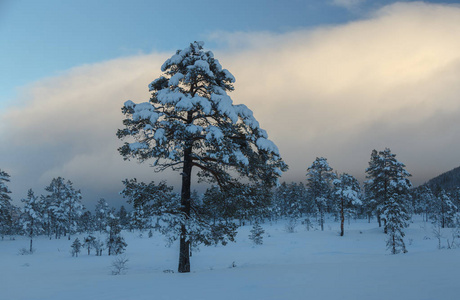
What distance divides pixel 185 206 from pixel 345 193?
103ft

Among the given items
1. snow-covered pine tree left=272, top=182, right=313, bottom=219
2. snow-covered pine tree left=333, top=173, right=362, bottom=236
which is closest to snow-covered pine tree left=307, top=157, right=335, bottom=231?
snow-covered pine tree left=333, top=173, right=362, bottom=236

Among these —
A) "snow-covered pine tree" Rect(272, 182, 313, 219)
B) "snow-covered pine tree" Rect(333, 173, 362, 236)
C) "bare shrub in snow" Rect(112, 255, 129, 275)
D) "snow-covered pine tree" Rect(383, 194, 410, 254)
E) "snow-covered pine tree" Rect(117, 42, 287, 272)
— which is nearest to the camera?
"snow-covered pine tree" Rect(117, 42, 287, 272)

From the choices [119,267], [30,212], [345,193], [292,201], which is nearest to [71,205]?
[30,212]

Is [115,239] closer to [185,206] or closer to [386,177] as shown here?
[185,206]

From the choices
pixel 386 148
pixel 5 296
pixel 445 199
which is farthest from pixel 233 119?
pixel 445 199

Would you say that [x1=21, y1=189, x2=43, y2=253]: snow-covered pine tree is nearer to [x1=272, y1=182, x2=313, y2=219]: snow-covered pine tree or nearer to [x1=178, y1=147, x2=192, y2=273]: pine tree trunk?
[x1=178, y1=147, x2=192, y2=273]: pine tree trunk

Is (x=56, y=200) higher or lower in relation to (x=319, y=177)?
lower

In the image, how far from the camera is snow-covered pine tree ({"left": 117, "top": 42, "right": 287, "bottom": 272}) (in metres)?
10.4

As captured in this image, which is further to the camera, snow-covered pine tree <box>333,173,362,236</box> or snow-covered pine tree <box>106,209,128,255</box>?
snow-covered pine tree <box>333,173,362,236</box>

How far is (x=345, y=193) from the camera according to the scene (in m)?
36.7

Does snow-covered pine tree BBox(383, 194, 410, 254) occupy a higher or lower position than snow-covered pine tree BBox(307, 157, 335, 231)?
lower

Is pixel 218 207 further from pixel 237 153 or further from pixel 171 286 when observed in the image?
pixel 171 286

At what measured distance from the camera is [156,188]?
11336mm

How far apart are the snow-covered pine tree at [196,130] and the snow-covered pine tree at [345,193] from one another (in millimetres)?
29028
